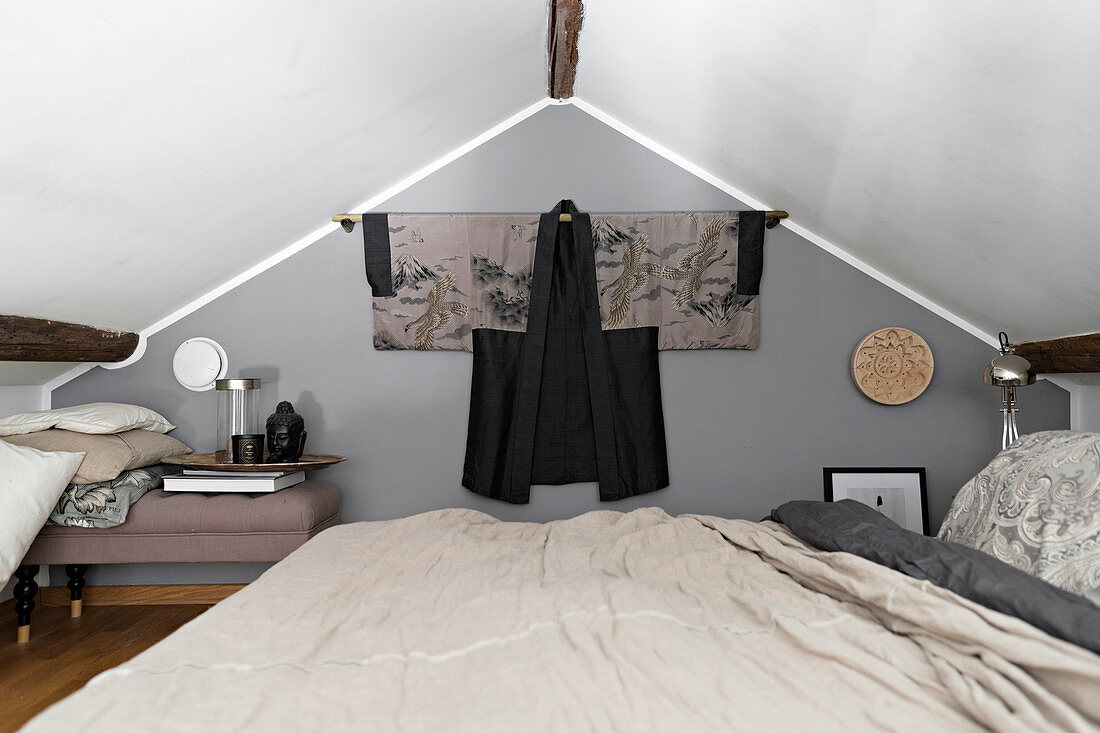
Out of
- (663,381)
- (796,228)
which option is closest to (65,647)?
(663,381)

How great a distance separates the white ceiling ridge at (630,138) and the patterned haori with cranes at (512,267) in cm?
19

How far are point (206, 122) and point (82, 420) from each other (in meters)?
1.44

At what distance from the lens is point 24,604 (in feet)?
8.53

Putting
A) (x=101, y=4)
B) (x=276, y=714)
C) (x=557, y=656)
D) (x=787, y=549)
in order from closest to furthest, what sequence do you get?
1. (x=276, y=714)
2. (x=557, y=656)
3. (x=101, y=4)
4. (x=787, y=549)

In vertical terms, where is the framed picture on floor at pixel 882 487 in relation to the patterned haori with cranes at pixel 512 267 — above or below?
below

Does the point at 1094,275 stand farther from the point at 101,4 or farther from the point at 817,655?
the point at 101,4

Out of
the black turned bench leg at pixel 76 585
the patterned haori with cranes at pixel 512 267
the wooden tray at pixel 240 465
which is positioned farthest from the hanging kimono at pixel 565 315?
the black turned bench leg at pixel 76 585

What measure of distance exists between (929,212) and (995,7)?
1049 millimetres

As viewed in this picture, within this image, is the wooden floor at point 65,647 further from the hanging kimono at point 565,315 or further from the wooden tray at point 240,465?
the hanging kimono at point 565,315

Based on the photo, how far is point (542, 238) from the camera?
10.6 ft

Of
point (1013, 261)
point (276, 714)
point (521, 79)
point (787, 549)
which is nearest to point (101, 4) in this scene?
point (276, 714)

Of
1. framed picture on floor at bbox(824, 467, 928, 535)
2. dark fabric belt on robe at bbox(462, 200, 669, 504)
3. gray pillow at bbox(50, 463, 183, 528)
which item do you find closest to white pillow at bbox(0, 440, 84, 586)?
gray pillow at bbox(50, 463, 183, 528)

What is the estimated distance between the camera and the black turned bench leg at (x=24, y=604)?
8.43ft

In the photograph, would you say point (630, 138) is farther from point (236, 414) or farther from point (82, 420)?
point (82, 420)
